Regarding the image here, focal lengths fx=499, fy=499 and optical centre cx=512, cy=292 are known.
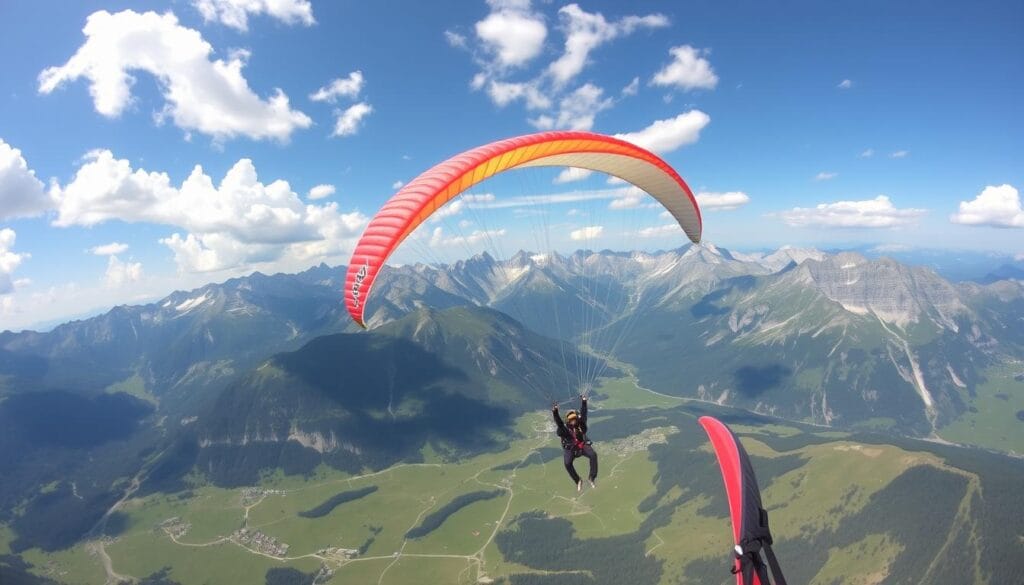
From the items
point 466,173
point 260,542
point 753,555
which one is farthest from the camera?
point 260,542

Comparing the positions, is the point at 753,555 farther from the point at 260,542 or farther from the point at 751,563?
the point at 260,542

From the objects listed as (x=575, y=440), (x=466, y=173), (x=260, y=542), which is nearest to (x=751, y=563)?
(x=575, y=440)

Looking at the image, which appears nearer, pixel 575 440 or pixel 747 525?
pixel 747 525

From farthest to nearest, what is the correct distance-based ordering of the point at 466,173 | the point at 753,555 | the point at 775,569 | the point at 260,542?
the point at 260,542 → the point at 466,173 → the point at 753,555 → the point at 775,569

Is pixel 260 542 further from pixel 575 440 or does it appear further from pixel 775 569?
pixel 775 569

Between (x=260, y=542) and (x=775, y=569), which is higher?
(x=775, y=569)

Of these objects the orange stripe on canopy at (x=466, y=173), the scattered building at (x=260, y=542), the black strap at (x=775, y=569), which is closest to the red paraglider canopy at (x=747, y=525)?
the black strap at (x=775, y=569)

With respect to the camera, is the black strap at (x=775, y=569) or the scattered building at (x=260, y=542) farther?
the scattered building at (x=260, y=542)

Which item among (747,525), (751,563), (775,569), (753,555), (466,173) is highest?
Result: (466,173)

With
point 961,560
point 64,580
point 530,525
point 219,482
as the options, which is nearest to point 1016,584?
point 961,560

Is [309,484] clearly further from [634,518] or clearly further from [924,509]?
[924,509]

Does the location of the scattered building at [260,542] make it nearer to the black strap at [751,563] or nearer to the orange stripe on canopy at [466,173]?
the orange stripe on canopy at [466,173]
